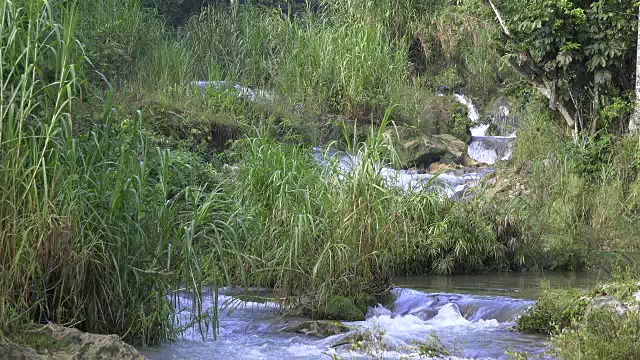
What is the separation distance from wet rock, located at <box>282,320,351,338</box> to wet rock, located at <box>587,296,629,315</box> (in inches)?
72.5

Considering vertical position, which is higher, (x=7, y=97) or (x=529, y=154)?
(x=529, y=154)

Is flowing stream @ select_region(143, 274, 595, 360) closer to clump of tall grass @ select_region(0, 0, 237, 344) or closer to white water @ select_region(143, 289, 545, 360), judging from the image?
white water @ select_region(143, 289, 545, 360)

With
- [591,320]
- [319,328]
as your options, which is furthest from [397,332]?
[591,320]

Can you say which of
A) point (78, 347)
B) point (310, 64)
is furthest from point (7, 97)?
point (310, 64)

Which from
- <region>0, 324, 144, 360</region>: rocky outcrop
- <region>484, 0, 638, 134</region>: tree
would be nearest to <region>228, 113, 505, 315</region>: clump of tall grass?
<region>0, 324, 144, 360</region>: rocky outcrop

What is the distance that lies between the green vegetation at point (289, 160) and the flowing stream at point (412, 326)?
21cm

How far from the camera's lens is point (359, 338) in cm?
650

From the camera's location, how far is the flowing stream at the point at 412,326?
6203 millimetres

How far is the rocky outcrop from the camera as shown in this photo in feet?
15.2

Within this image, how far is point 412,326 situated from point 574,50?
24.1ft

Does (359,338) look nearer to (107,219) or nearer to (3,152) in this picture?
(107,219)

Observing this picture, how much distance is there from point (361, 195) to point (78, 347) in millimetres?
3245

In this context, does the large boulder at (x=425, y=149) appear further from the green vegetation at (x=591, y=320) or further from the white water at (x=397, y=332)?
the green vegetation at (x=591, y=320)

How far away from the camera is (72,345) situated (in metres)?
4.72
